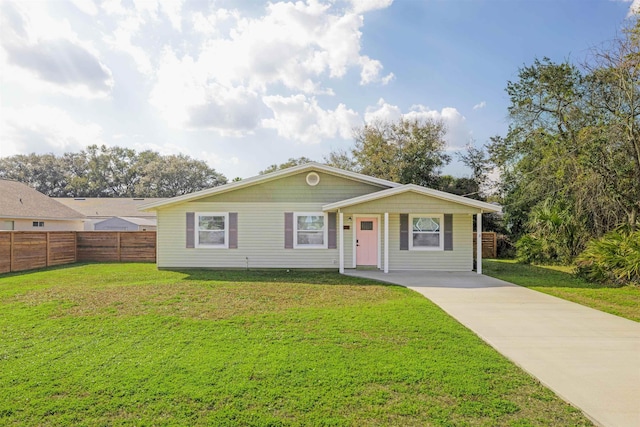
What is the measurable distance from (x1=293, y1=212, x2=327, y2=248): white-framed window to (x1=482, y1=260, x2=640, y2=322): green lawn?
591 cm

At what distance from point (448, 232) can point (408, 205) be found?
74.0 inches

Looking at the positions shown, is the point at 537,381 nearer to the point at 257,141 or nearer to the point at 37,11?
the point at 37,11

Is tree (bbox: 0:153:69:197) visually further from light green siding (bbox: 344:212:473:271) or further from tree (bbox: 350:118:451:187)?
light green siding (bbox: 344:212:473:271)

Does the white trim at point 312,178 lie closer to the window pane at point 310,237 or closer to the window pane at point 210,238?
the window pane at point 310,237

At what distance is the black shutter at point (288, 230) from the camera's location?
1322 cm

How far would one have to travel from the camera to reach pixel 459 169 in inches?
1011

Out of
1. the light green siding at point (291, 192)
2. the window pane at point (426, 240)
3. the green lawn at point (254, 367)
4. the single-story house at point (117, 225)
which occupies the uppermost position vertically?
the light green siding at point (291, 192)

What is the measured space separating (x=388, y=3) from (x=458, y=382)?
40.2ft

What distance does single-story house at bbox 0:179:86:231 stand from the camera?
19.0 m

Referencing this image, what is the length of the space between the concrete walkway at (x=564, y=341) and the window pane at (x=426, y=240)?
3436mm

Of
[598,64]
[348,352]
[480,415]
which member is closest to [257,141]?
[598,64]

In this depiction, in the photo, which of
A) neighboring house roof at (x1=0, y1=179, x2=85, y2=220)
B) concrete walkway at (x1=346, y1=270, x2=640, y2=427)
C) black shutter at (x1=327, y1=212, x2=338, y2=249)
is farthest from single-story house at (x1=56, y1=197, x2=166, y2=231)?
concrete walkway at (x1=346, y1=270, x2=640, y2=427)

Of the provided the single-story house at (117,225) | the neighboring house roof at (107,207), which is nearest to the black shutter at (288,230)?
the single-story house at (117,225)

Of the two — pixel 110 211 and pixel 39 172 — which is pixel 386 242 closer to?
pixel 110 211
